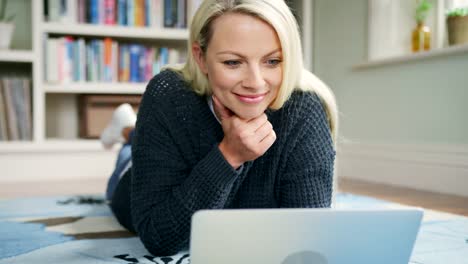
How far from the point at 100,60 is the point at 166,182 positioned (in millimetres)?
2122

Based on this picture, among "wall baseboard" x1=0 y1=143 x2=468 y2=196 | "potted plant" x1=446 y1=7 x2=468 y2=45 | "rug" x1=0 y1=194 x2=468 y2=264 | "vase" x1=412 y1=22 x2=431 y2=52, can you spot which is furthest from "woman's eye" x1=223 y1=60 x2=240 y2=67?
"vase" x1=412 y1=22 x2=431 y2=52

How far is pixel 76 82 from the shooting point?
2.89m

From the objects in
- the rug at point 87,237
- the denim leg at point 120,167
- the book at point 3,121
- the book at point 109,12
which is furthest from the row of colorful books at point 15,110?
the denim leg at point 120,167

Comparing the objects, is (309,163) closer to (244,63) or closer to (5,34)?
(244,63)

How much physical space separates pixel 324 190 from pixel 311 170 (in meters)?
0.05

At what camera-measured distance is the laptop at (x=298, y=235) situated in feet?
2.00

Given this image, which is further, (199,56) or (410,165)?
(410,165)

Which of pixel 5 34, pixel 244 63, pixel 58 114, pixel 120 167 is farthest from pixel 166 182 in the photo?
pixel 58 114

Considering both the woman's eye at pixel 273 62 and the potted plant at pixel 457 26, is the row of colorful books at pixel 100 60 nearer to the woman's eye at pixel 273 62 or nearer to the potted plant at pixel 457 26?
the potted plant at pixel 457 26

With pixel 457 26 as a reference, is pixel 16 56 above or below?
below

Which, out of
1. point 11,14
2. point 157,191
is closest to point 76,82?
point 11,14

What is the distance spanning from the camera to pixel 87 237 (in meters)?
1.30

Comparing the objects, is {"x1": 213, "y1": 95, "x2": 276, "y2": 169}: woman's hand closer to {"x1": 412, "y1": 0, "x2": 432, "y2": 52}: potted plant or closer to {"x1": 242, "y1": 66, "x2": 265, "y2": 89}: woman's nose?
{"x1": 242, "y1": 66, "x2": 265, "y2": 89}: woman's nose

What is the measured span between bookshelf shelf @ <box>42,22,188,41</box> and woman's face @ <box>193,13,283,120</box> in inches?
84.9
